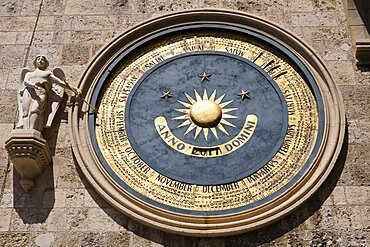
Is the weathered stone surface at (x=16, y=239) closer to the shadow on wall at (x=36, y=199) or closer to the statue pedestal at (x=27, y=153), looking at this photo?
the shadow on wall at (x=36, y=199)

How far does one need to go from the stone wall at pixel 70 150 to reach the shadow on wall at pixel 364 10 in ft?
0.82

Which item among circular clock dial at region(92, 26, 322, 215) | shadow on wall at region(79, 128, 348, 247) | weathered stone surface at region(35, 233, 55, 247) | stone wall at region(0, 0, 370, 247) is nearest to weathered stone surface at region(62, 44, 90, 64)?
stone wall at region(0, 0, 370, 247)

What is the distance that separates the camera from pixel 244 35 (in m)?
8.53

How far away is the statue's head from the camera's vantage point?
26.0ft

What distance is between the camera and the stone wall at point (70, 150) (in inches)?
273

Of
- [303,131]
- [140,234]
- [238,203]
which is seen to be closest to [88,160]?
[140,234]

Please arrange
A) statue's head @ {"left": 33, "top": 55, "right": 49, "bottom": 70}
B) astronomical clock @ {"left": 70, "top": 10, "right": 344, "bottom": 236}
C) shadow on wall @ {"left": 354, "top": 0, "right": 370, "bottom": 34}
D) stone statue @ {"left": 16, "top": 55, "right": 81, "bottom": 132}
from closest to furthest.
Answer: astronomical clock @ {"left": 70, "top": 10, "right": 344, "bottom": 236}
stone statue @ {"left": 16, "top": 55, "right": 81, "bottom": 132}
statue's head @ {"left": 33, "top": 55, "right": 49, "bottom": 70}
shadow on wall @ {"left": 354, "top": 0, "right": 370, "bottom": 34}

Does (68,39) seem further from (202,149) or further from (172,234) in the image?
(172,234)

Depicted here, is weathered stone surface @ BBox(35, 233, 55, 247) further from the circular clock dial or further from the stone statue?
the stone statue

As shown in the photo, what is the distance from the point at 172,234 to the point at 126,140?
1333mm

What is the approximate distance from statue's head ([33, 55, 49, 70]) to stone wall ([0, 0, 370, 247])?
1.04 feet

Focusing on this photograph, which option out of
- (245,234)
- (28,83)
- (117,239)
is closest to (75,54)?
(28,83)

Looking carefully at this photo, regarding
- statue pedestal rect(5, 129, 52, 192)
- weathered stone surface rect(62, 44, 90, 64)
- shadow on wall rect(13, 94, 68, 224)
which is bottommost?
shadow on wall rect(13, 94, 68, 224)

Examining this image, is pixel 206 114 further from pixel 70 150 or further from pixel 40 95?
pixel 40 95
